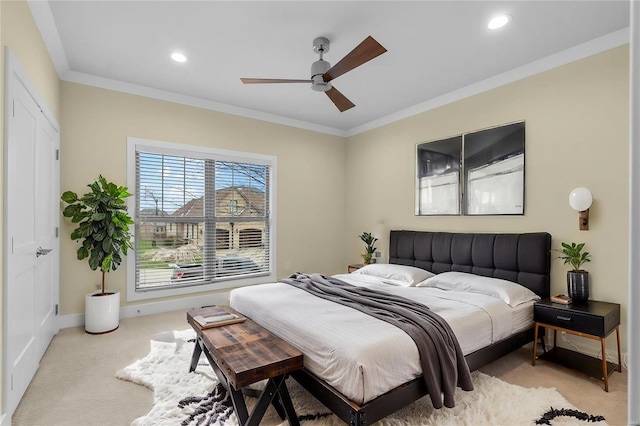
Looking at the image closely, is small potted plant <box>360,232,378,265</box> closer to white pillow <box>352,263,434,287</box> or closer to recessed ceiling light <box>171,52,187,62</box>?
white pillow <box>352,263,434,287</box>

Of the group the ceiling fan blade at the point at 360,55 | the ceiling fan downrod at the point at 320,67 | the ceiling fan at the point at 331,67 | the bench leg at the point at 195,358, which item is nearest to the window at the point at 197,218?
the bench leg at the point at 195,358

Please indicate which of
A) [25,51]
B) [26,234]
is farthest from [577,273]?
[25,51]

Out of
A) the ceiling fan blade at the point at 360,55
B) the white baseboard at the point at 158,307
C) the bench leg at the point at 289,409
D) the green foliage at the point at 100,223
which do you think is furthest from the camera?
the white baseboard at the point at 158,307

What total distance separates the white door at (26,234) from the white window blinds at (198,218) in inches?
40.4

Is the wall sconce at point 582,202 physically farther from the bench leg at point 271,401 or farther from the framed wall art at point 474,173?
the bench leg at point 271,401

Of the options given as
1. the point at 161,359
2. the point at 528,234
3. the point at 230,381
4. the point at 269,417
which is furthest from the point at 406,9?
the point at 161,359

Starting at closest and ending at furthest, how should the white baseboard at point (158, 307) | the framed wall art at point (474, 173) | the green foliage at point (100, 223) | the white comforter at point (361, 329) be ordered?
1. the white comforter at point (361, 329)
2. the green foliage at point (100, 223)
3. the framed wall art at point (474, 173)
4. the white baseboard at point (158, 307)

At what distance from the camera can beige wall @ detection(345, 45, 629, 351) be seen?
3010mm

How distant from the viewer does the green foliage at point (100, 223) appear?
363 centimetres

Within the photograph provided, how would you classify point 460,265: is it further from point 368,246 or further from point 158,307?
point 158,307

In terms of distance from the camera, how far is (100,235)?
3.61 meters

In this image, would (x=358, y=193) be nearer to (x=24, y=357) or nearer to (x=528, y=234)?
(x=528, y=234)

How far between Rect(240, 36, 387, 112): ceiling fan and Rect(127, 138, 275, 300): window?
2.03 metres

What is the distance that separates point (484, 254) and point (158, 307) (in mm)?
4069
